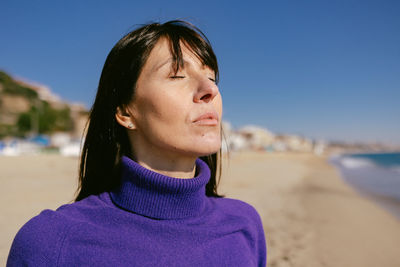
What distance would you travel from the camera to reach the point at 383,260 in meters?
3.61

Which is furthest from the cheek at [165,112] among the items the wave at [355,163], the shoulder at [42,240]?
the wave at [355,163]

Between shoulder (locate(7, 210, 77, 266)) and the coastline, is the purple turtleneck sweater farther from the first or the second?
the coastline

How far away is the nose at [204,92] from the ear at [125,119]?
0.32 metres

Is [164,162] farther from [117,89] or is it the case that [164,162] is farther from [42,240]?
[42,240]

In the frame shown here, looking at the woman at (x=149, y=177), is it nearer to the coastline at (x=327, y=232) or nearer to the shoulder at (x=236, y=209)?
the shoulder at (x=236, y=209)

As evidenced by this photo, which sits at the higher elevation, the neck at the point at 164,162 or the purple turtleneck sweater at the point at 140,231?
the neck at the point at 164,162

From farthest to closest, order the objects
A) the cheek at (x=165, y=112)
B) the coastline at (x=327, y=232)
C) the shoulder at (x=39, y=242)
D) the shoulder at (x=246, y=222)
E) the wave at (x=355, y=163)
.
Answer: the wave at (x=355, y=163), the coastline at (x=327, y=232), the shoulder at (x=246, y=222), the cheek at (x=165, y=112), the shoulder at (x=39, y=242)

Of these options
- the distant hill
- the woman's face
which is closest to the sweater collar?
the woman's face

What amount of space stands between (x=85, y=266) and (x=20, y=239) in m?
0.26

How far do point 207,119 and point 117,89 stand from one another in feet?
1.50

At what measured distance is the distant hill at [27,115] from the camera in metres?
41.2

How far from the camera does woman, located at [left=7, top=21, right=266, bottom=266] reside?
85 cm

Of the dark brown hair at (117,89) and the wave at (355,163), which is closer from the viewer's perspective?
the dark brown hair at (117,89)

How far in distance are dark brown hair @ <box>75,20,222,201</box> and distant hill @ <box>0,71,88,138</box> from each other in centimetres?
4334
